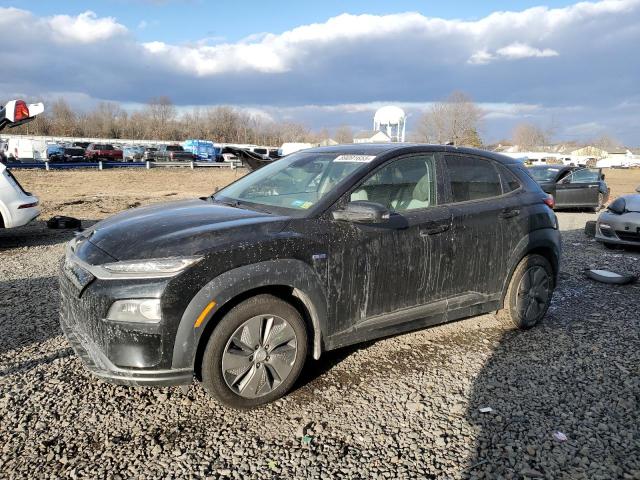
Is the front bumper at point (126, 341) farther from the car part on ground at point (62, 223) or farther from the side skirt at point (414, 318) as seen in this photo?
the car part on ground at point (62, 223)

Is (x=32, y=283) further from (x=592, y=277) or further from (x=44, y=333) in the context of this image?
(x=592, y=277)

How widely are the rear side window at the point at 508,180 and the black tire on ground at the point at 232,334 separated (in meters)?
2.53

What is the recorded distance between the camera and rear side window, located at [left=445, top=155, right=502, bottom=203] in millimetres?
4227

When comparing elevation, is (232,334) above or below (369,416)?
above

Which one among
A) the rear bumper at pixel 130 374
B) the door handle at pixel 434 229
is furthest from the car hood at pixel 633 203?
the rear bumper at pixel 130 374

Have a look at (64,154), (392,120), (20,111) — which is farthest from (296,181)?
(392,120)

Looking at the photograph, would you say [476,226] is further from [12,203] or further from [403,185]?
[12,203]

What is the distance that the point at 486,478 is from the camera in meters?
2.63

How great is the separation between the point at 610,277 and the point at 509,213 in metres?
3.20

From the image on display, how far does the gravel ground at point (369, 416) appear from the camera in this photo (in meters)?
2.71

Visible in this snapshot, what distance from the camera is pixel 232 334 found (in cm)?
304

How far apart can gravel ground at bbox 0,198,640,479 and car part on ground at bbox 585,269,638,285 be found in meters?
2.16

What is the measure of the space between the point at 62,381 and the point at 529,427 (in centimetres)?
328

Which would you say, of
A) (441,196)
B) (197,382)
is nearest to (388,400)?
(197,382)
